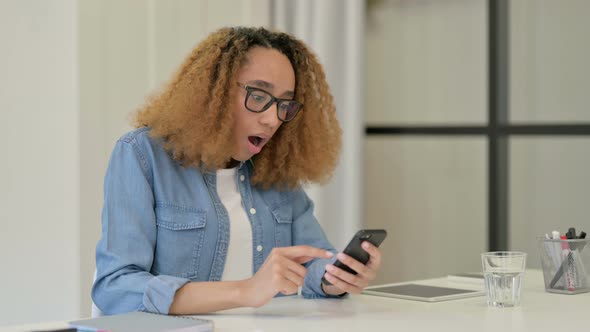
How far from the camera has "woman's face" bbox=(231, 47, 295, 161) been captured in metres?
2.15

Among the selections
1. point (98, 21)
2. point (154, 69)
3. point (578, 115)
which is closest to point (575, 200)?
point (578, 115)

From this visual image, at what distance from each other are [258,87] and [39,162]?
1413mm

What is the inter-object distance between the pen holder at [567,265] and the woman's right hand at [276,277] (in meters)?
0.69

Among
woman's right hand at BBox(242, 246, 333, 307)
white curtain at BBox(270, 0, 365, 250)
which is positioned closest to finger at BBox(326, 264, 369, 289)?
woman's right hand at BBox(242, 246, 333, 307)

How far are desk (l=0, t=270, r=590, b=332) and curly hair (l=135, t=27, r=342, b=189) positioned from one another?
1.39ft

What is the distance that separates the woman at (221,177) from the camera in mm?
1908

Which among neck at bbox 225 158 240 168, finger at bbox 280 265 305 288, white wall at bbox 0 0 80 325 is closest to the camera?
finger at bbox 280 265 305 288

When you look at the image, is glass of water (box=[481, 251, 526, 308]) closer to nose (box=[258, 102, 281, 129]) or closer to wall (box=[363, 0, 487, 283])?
nose (box=[258, 102, 281, 129])

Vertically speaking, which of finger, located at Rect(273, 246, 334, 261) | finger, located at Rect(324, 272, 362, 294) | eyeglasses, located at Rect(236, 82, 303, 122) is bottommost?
finger, located at Rect(324, 272, 362, 294)

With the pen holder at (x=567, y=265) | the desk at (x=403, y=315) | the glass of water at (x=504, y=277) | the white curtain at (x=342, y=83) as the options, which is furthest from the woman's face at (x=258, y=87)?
the white curtain at (x=342, y=83)

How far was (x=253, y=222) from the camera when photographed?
7.25ft

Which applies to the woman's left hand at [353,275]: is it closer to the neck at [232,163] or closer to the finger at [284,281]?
the finger at [284,281]

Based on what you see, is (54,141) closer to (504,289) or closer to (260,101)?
(260,101)

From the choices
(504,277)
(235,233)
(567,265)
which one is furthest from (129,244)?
(567,265)
